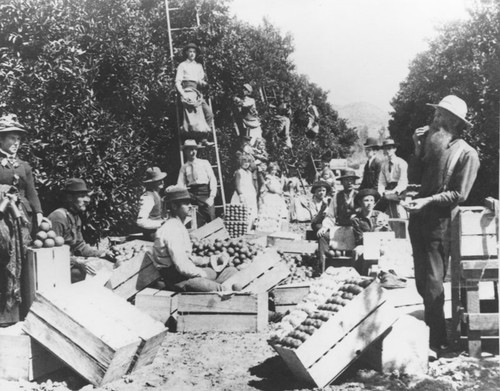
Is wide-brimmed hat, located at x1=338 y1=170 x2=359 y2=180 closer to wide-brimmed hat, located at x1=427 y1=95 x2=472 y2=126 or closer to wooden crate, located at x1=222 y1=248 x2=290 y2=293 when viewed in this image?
wooden crate, located at x1=222 y1=248 x2=290 y2=293

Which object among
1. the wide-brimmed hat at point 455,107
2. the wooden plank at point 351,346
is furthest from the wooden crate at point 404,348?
the wide-brimmed hat at point 455,107

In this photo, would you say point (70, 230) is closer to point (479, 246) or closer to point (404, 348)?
point (404, 348)

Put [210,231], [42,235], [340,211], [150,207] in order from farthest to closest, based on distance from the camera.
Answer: [210,231] → [150,207] → [340,211] → [42,235]

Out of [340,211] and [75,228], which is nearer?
[75,228]

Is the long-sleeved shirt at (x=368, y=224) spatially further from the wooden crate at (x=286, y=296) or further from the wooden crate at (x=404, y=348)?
the wooden crate at (x=404, y=348)

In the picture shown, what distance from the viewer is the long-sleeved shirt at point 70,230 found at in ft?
19.9

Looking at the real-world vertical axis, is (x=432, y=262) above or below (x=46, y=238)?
below

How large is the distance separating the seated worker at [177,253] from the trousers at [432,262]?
2.24m

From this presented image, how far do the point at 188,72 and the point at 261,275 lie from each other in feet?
20.8

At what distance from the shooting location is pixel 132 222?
10.5 meters

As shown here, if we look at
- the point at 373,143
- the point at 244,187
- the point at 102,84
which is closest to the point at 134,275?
the point at 102,84

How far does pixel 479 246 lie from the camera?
4.82 m

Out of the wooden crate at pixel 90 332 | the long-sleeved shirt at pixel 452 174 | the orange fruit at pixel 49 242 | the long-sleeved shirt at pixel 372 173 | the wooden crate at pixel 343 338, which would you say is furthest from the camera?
the long-sleeved shirt at pixel 372 173

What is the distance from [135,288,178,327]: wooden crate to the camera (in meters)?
6.23
